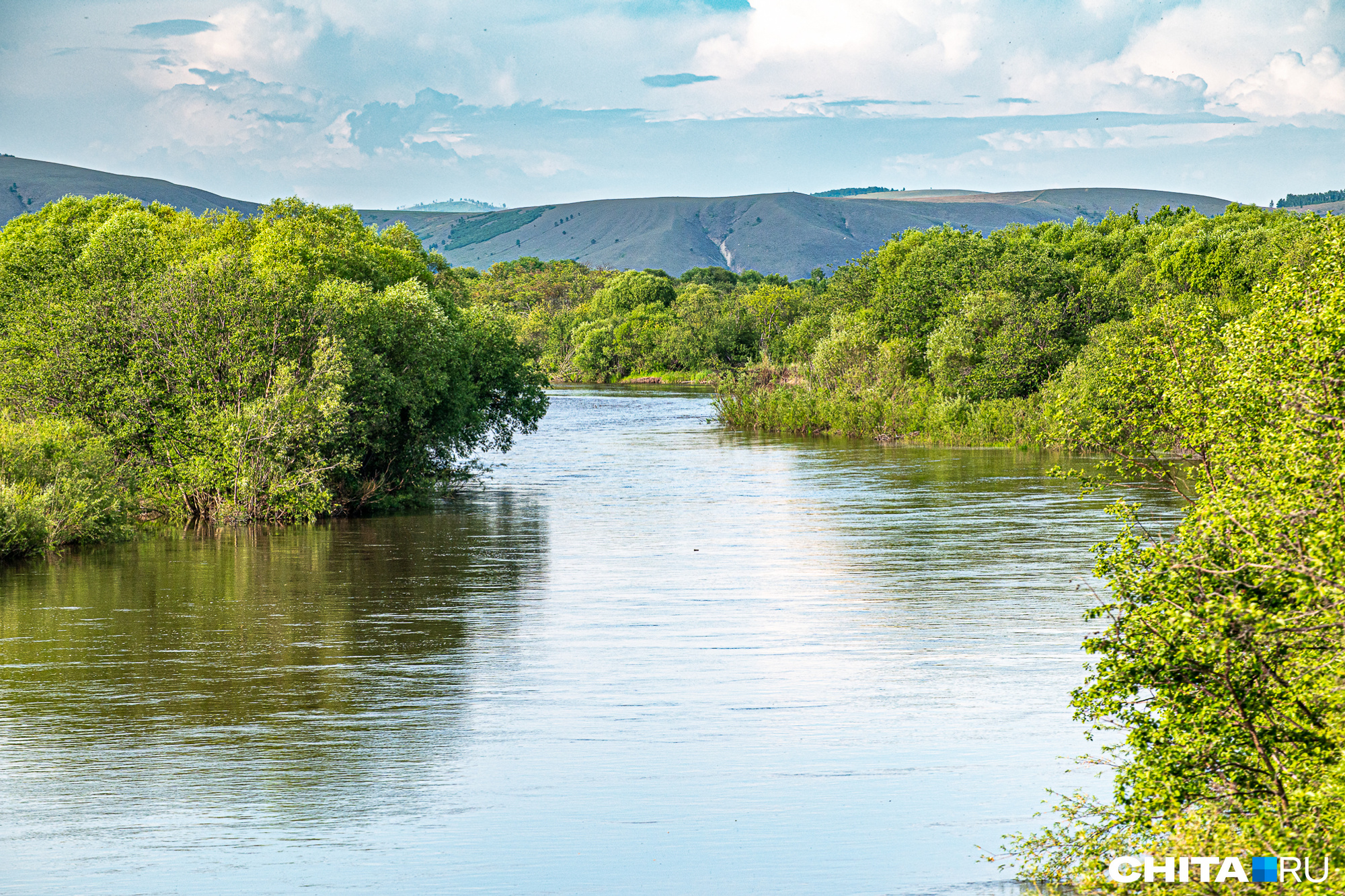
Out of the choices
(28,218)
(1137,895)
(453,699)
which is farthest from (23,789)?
(28,218)

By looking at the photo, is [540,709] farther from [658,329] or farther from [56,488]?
[658,329]

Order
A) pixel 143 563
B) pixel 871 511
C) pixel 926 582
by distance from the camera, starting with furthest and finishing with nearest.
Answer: pixel 871 511
pixel 143 563
pixel 926 582

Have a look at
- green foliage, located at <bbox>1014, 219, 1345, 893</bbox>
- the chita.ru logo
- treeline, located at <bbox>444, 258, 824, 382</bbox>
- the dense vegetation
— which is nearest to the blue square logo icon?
the chita.ru logo

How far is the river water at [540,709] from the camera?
38.9ft

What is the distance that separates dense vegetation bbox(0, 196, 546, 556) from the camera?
105ft

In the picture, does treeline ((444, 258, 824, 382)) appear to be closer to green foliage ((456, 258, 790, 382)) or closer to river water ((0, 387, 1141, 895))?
green foliage ((456, 258, 790, 382))

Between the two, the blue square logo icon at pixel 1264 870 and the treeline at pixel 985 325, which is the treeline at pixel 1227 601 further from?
the treeline at pixel 985 325

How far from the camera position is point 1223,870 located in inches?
332

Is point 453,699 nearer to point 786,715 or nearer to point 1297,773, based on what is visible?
point 786,715

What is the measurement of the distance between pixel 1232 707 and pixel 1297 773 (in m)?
0.59

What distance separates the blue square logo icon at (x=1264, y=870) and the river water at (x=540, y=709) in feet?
8.90

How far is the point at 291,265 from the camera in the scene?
3875 cm

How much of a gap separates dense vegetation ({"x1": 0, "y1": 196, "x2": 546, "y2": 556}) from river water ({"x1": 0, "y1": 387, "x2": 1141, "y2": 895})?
175 cm

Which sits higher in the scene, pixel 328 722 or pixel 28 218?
pixel 28 218
